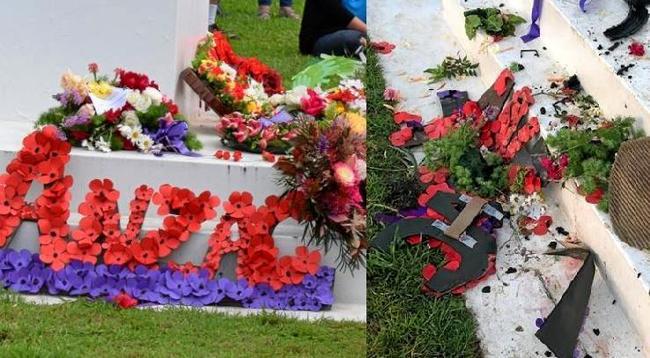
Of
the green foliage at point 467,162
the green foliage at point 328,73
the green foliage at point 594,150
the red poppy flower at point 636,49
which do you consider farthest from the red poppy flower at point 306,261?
the green foliage at point 328,73

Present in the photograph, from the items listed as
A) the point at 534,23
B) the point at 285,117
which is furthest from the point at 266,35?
the point at 534,23

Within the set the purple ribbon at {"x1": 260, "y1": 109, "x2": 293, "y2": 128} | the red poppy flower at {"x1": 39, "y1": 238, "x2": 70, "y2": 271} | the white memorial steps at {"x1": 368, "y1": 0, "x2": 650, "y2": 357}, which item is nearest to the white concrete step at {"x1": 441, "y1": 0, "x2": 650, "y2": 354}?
the white memorial steps at {"x1": 368, "y1": 0, "x2": 650, "y2": 357}

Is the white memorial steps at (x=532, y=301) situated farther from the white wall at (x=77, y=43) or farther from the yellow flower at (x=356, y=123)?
the white wall at (x=77, y=43)

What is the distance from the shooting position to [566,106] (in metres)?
4.51

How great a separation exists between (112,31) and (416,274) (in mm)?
2140

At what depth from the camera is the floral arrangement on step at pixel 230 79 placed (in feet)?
18.2

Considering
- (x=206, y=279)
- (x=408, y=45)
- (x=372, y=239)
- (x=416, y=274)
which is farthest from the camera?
(x=408, y=45)

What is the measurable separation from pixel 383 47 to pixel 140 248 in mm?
2306

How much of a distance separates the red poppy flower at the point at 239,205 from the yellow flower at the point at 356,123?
1.85ft

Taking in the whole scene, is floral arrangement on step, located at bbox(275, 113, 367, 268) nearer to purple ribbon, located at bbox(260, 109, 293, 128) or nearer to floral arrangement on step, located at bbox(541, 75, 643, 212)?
purple ribbon, located at bbox(260, 109, 293, 128)

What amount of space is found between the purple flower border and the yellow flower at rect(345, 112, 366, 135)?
2.40ft

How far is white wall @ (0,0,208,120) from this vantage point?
5219 millimetres

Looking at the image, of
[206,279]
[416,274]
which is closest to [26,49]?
[206,279]

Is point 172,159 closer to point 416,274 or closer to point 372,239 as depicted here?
point 372,239
